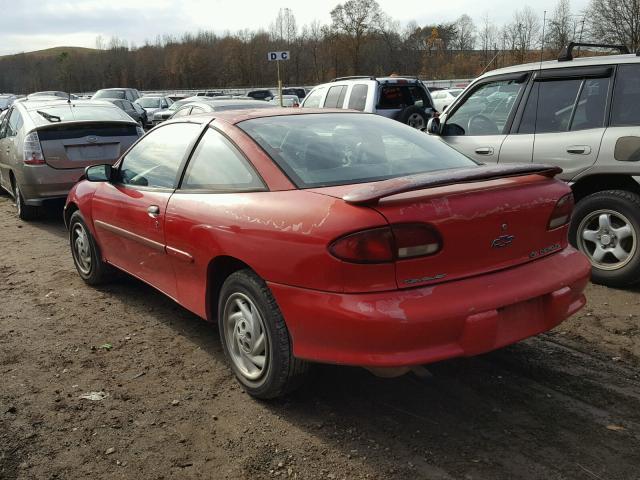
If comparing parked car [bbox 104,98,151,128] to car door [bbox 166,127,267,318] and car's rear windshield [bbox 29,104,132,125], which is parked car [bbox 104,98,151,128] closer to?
car's rear windshield [bbox 29,104,132,125]

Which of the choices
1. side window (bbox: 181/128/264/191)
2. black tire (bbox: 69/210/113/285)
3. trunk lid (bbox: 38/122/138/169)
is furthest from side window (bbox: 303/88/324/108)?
side window (bbox: 181/128/264/191)

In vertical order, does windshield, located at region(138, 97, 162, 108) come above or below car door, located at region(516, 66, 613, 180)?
below

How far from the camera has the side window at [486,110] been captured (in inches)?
229

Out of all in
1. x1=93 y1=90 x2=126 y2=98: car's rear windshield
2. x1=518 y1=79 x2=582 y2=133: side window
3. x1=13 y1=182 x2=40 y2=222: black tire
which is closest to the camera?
x1=518 y1=79 x2=582 y2=133: side window

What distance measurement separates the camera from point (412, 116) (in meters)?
10.3

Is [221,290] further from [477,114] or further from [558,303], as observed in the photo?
[477,114]

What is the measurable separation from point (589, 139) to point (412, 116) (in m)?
5.37

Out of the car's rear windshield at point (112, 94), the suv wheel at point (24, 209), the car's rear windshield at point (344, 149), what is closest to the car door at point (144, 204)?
the car's rear windshield at point (344, 149)

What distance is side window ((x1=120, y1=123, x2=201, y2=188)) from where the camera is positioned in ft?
13.1

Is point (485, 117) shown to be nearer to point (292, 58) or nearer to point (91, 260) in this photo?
point (91, 260)

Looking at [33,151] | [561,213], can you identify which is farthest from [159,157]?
[33,151]

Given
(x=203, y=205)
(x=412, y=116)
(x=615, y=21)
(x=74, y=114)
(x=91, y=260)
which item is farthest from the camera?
(x=615, y=21)

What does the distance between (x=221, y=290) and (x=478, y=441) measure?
154 cm

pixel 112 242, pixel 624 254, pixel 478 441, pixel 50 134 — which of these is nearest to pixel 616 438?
pixel 478 441
